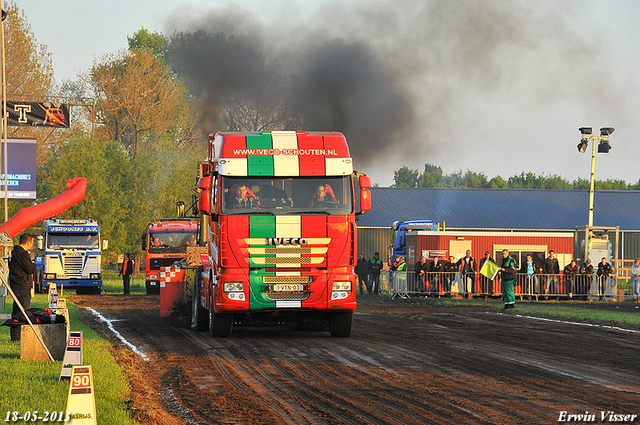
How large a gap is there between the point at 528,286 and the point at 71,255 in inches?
827

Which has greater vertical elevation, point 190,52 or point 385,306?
point 190,52

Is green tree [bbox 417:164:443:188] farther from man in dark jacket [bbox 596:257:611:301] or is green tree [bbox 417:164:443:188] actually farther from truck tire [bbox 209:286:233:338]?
truck tire [bbox 209:286:233:338]

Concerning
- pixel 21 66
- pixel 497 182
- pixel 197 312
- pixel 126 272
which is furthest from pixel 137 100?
pixel 497 182

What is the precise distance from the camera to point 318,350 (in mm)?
13664

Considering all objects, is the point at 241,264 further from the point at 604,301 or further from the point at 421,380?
the point at 604,301

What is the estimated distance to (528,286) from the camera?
3131cm

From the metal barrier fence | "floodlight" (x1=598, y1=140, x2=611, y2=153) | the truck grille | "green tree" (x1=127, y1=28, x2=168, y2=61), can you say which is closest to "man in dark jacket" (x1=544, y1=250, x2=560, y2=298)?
the metal barrier fence

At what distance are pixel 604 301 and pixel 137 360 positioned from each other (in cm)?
2363

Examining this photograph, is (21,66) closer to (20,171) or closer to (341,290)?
(20,171)

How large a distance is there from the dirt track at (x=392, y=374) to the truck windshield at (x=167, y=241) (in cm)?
2059

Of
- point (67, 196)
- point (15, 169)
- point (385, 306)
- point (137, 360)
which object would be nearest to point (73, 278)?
point (15, 169)

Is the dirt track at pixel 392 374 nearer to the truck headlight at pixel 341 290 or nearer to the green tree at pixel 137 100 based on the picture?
the truck headlight at pixel 341 290

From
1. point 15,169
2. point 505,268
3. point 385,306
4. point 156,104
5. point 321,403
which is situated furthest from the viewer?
→ point 156,104

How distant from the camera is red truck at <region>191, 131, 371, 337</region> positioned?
14500 mm
